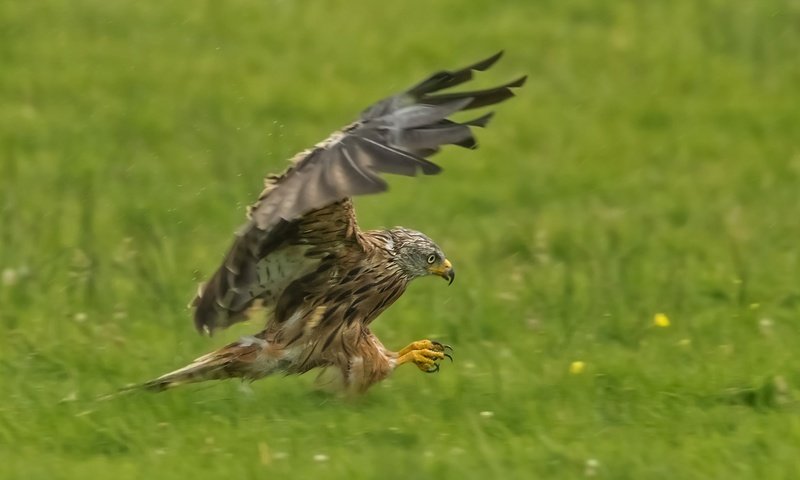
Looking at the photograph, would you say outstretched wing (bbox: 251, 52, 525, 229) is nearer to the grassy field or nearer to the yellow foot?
the grassy field

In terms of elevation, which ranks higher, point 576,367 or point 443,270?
point 443,270

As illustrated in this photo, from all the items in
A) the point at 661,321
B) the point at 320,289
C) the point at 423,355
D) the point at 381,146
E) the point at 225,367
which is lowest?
the point at 225,367

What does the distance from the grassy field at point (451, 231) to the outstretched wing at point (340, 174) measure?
730 millimetres

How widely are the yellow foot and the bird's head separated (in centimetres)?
36

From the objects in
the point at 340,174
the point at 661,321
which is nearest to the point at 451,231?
the point at 661,321

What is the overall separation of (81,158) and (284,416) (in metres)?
5.18

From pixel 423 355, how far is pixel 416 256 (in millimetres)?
508

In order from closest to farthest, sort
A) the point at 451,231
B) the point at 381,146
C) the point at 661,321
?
the point at 381,146 → the point at 661,321 → the point at 451,231

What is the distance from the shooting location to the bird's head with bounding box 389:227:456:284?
737 cm

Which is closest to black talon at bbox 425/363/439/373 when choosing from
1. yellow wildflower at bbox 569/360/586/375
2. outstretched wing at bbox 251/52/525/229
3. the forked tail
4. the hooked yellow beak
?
the hooked yellow beak

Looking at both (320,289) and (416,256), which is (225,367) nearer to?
(320,289)

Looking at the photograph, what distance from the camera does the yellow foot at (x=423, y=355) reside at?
292 inches

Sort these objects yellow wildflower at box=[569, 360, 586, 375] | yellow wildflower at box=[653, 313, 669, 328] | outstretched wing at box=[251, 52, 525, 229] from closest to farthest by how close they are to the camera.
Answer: outstretched wing at box=[251, 52, 525, 229] → yellow wildflower at box=[569, 360, 586, 375] → yellow wildflower at box=[653, 313, 669, 328]

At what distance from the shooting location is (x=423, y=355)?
7434mm
